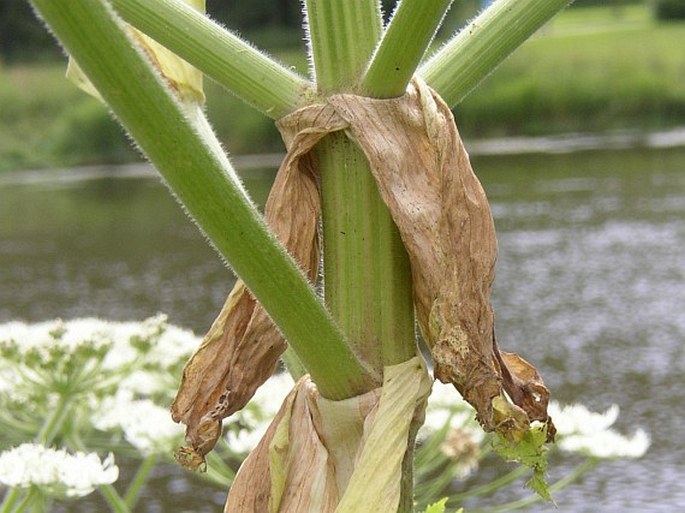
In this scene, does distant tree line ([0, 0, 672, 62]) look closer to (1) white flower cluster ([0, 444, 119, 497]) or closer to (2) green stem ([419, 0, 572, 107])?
(1) white flower cluster ([0, 444, 119, 497])

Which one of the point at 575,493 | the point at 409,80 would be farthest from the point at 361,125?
the point at 575,493

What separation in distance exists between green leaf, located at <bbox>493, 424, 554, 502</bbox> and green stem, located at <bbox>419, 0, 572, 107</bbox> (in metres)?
0.17

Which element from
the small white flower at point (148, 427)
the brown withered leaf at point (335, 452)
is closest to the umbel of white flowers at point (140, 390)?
the small white flower at point (148, 427)

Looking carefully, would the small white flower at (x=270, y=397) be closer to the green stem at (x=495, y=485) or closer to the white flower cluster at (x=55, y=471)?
the green stem at (x=495, y=485)

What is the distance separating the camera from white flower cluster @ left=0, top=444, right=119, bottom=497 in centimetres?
121

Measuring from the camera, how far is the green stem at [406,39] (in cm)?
51

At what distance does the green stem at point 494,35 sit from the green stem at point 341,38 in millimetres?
40

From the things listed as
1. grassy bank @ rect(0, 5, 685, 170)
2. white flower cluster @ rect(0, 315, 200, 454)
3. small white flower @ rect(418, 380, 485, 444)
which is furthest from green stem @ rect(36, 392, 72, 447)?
grassy bank @ rect(0, 5, 685, 170)

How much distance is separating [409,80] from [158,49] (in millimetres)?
254

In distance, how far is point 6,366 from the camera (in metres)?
1.62

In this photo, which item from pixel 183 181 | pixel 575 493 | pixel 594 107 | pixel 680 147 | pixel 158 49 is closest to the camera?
pixel 183 181

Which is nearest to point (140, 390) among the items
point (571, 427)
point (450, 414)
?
point (450, 414)

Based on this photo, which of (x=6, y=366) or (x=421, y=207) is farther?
(x=6, y=366)

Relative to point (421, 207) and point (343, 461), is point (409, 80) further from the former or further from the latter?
point (343, 461)
